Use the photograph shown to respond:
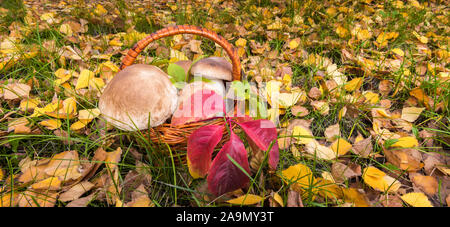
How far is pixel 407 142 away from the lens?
1.33m

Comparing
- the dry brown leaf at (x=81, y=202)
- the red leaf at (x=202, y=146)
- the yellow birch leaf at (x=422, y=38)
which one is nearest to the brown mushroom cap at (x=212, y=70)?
the red leaf at (x=202, y=146)

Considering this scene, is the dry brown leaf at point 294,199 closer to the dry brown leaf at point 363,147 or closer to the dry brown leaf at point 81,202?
the dry brown leaf at point 363,147

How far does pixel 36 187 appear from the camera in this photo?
3.53 ft

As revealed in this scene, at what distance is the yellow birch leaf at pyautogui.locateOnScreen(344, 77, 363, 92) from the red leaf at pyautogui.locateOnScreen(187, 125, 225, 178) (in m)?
1.21

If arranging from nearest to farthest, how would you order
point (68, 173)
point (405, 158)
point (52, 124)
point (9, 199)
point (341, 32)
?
point (9, 199), point (68, 173), point (405, 158), point (52, 124), point (341, 32)

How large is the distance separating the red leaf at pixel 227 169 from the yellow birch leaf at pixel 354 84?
1176 mm

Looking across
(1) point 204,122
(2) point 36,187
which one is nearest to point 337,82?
(1) point 204,122

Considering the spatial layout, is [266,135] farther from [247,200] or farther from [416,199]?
[416,199]

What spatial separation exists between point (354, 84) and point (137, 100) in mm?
1499

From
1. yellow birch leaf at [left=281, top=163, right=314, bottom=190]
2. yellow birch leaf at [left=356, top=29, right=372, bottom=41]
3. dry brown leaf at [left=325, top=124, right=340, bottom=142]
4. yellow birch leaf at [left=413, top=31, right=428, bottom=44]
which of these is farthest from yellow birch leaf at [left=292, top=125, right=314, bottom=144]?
yellow birch leaf at [left=413, top=31, right=428, bottom=44]

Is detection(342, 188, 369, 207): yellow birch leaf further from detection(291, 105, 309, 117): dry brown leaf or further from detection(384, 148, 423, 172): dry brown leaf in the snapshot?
detection(291, 105, 309, 117): dry brown leaf

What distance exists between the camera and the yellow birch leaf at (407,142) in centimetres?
132

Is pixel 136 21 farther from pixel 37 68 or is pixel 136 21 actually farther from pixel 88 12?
pixel 37 68

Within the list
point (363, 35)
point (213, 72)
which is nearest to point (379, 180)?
point (213, 72)
